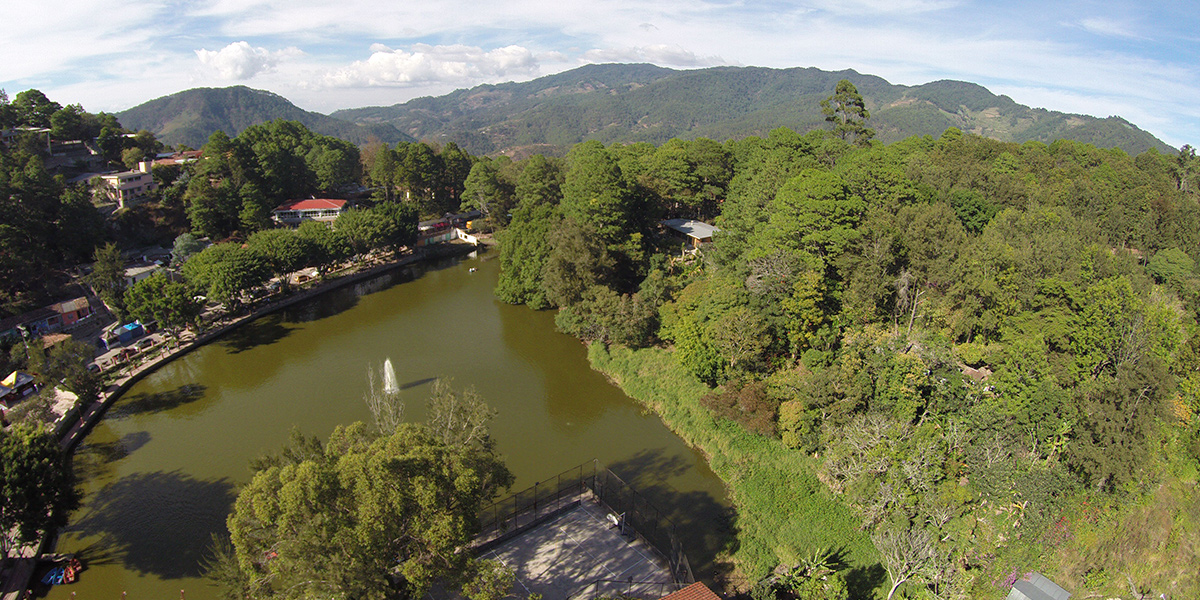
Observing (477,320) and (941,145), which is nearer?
(477,320)

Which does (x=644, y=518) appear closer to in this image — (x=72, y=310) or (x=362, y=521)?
(x=362, y=521)

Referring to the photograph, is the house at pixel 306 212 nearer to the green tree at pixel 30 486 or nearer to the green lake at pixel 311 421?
the green lake at pixel 311 421

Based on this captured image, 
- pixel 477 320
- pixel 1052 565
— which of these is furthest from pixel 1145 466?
pixel 477 320

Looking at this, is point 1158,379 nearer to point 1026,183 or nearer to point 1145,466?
point 1145,466

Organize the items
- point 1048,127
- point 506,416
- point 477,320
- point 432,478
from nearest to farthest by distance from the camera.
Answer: point 432,478 → point 506,416 → point 477,320 → point 1048,127

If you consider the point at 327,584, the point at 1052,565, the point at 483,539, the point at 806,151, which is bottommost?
the point at 1052,565

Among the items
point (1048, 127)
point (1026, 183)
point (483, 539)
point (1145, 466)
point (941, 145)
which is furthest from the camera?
point (1048, 127)

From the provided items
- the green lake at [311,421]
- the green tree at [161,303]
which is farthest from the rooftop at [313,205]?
the green tree at [161,303]
